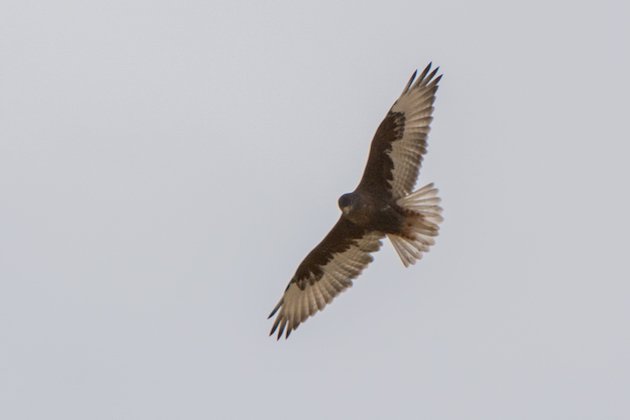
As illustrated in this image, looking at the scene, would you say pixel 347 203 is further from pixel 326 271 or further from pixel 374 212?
pixel 326 271

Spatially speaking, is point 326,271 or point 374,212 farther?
point 326,271

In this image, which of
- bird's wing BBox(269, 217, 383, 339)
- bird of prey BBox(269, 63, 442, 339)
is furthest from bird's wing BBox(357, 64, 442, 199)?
A: bird's wing BBox(269, 217, 383, 339)

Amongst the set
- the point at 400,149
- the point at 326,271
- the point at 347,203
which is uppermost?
the point at 400,149

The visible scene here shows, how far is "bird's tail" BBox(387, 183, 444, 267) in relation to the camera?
1659 cm

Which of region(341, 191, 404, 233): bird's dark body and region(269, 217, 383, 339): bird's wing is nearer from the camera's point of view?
region(341, 191, 404, 233): bird's dark body

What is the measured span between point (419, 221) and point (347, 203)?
82 centimetres

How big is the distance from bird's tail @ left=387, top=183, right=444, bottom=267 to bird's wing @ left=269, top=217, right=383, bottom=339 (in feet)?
2.06

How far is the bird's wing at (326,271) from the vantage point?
17.4 meters

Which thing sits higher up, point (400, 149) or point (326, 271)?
point (400, 149)

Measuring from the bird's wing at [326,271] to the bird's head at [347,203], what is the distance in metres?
0.59

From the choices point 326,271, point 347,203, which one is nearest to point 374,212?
point 347,203

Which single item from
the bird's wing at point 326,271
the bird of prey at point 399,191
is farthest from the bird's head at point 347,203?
the bird's wing at point 326,271

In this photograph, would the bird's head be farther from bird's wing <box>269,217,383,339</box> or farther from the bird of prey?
bird's wing <box>269,217,383,339</box>

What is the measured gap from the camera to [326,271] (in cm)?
1764
